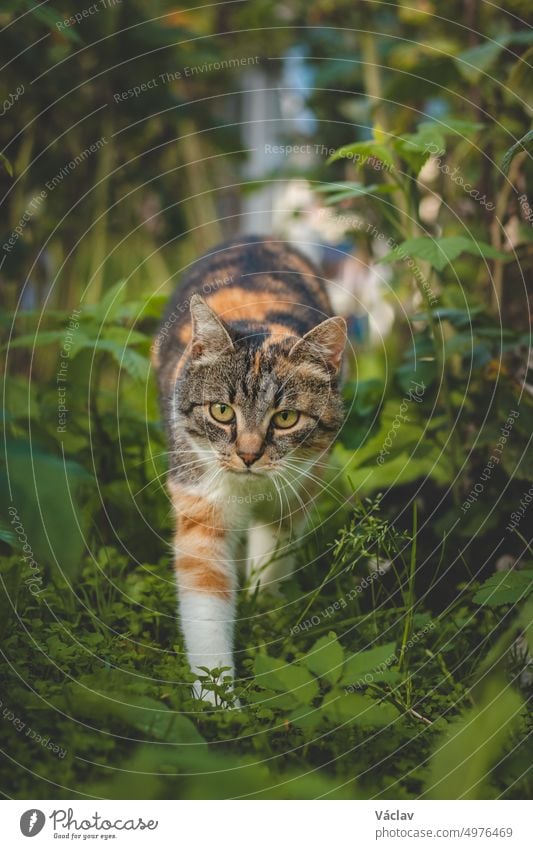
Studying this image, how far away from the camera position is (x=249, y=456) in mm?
2643

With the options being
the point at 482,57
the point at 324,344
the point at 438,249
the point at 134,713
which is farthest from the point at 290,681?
the point at 482,57

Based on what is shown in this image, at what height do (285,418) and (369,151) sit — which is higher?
(369,151)

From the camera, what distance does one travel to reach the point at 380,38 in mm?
5613

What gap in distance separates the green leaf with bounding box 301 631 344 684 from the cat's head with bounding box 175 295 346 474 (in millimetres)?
708

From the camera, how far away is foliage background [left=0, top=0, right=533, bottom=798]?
202 cm

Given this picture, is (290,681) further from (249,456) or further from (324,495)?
(324,495)

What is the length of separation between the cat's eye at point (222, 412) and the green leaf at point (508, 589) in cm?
103

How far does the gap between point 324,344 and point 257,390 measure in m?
0.29

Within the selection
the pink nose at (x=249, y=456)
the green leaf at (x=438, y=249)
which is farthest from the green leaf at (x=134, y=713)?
the green leaf at (x=438, y=249)

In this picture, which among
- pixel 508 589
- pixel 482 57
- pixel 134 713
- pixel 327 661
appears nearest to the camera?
pixel 134 713
